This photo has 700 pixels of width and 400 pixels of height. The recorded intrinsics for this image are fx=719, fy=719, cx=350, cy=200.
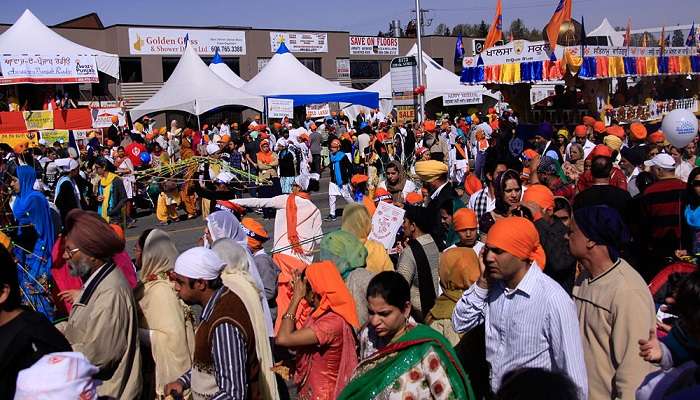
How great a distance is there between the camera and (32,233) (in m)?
7.27

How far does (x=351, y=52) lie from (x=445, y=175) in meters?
Answer: 41.9

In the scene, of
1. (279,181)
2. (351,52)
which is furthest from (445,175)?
(351,52)

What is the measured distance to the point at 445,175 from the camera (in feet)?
24.8

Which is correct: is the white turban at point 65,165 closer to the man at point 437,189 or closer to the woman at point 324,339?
the man at point 437,189

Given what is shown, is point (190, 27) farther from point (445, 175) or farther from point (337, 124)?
point (445, 175)

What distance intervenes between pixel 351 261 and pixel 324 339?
1147mm

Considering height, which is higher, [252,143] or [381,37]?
[381,37]

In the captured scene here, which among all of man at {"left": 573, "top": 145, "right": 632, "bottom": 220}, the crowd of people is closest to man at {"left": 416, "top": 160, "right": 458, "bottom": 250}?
the crowd of people

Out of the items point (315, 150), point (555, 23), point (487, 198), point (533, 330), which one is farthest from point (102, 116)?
point (533, 330)

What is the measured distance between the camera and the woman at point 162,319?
13.7ft

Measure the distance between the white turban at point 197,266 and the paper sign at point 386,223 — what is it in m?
2.84

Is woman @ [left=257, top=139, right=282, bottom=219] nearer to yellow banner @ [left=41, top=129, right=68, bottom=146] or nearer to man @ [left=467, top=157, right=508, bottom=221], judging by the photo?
man @ [left=467, top=157, right=508, bottom=221]

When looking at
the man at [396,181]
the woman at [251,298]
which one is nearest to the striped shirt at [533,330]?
the woman at [251,298]

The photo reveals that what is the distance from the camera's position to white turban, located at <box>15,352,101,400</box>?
8.10ft
